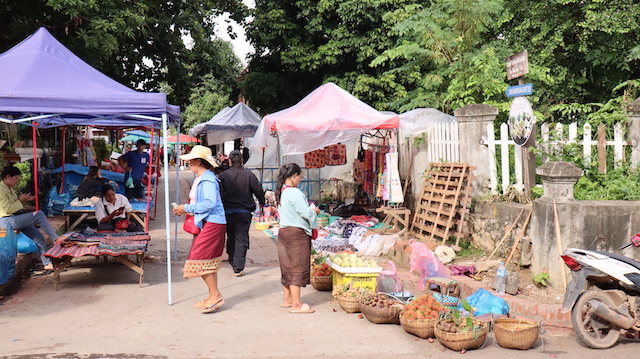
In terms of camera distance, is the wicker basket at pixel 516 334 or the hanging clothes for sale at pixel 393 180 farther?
the hanging clothes for sale at pixel 393 180

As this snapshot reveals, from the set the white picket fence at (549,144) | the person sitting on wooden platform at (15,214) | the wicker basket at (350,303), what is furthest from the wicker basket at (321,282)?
the person sitting on wooden platform at (15,214)

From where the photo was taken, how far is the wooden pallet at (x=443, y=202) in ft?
29.9

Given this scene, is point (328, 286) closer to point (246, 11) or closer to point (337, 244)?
point (337, 244)

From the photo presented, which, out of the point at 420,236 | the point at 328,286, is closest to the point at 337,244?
the point at 420,236

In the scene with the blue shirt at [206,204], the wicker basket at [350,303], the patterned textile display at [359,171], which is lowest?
the wicker basket at [350,303]

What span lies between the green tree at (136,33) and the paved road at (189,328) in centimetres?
606

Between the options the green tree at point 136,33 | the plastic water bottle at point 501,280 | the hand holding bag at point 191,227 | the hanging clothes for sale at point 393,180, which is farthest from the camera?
the green tree at point 136,33

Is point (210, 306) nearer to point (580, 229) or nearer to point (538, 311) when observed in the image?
point (538, 311)

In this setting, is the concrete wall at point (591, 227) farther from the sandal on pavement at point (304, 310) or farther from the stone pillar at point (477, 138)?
the sandal on pavement at point (304, 310)

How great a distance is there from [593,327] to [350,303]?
2.41 m

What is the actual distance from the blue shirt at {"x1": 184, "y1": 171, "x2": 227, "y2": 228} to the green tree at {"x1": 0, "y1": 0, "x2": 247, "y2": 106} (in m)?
6.64

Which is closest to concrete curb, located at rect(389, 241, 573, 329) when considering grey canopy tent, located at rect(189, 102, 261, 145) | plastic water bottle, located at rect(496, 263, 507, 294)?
plastic water bottle, located at rect(496, 263, 507, 294)

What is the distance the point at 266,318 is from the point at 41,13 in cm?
998

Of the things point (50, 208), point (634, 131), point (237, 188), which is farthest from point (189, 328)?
point (50, 208)
